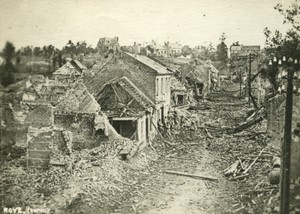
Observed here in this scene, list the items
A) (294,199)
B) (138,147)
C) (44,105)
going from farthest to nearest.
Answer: (138,147)
(44,105)
(294,199)

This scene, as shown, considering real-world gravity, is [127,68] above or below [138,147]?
above

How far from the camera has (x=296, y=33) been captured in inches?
333

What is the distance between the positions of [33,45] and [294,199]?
7.71 metres

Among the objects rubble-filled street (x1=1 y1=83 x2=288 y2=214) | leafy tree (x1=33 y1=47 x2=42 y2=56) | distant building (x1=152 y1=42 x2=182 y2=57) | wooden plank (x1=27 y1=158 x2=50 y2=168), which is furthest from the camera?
distant building (x1=152 y1=42 x2=182 y2=57)

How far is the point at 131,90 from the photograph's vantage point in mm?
14992

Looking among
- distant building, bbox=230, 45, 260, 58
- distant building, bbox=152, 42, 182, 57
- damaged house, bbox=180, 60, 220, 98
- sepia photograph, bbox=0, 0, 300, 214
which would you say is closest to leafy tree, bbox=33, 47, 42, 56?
sepia photograph, bbox=0, 0, 300, 214

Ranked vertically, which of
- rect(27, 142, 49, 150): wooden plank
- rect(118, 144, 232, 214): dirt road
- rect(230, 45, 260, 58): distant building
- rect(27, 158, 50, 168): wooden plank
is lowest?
rect(118, 144, 232, 214): dirt road

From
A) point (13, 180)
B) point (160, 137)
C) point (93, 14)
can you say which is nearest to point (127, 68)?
point (160, 137)

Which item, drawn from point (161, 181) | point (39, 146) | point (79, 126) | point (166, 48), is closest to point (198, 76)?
point (166, 48)

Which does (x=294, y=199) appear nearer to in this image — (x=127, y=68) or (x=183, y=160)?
(x=183, y=160)

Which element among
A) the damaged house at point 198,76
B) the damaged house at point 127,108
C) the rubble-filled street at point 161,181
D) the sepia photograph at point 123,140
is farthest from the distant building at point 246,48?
the damaged house at point 198,76

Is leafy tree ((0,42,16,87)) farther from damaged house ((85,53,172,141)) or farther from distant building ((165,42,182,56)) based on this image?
distant building ((165,42,182,56))

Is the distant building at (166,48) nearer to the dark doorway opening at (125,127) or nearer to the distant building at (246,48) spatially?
the distant building at (246,48)

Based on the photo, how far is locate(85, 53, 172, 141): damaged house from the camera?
47.0 feet
